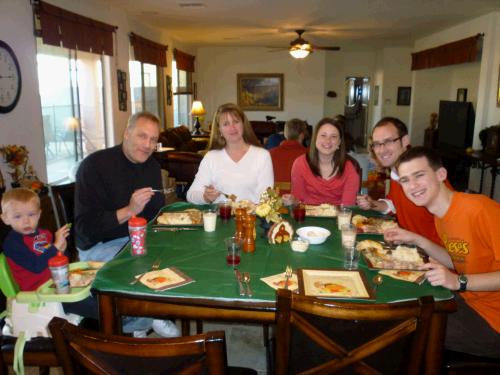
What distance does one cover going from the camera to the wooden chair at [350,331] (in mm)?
1067

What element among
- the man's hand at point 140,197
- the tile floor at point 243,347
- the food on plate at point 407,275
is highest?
the man's hand at point 140,197

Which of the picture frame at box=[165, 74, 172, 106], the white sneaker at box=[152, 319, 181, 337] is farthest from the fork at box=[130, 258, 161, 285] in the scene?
the picture frame at box=[165, 74, 172, 106]

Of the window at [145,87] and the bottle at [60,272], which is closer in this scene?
the bottle at [60,272]

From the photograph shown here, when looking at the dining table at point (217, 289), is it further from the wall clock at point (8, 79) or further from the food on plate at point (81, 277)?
the wall clock at point (8, 79)

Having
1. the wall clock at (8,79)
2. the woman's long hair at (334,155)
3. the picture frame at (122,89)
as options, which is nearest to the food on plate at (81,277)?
the woman's long hair at (334,155)

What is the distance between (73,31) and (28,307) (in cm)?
381

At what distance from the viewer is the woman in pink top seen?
2.67 metres

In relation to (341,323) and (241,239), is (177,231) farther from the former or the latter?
(341,323)

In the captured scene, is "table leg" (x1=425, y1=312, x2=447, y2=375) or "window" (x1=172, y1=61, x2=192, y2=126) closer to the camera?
"table leg" (x1=425, y1=312, x2=447, y2=375)

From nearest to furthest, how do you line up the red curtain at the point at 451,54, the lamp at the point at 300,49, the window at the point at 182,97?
the red curtain at the point at 451,54, the lamp at the point at 300,49, the window at the point at 182,97

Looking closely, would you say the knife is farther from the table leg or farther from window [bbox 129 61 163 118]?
window [bbox 129 61 163 118]

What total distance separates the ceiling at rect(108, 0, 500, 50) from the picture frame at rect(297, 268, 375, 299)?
445cm

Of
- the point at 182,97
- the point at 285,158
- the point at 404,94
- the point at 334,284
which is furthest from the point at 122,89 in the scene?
the point at 404,94

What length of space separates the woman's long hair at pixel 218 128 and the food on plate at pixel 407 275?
1.52 metres
